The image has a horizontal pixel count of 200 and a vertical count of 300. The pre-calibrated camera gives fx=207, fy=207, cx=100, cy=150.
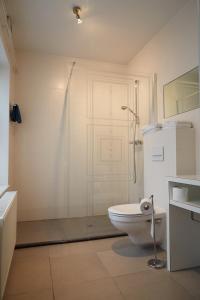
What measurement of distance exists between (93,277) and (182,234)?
34.2 inches

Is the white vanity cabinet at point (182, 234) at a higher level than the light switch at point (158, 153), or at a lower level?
lower

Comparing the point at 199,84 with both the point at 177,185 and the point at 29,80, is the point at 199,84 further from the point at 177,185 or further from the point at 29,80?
the point at 29,80

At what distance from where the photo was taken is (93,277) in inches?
68.2

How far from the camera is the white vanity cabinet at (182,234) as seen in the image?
1840 mm

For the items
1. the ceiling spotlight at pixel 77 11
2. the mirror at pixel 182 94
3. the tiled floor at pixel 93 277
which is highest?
the ceiling spotlight at pixel 77 11

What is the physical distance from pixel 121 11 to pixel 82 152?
1.98 m

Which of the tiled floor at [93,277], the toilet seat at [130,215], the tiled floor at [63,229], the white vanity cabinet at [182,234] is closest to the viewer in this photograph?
the tiled floor at [93,277]

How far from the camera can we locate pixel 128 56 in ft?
11.1

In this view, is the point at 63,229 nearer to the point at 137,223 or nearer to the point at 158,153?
the point at 137,223

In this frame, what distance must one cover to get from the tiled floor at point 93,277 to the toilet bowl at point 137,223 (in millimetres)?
151

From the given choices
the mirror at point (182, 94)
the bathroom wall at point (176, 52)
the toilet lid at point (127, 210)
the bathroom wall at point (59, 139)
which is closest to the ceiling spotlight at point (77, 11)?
the bathroom wall at point (59, 139)

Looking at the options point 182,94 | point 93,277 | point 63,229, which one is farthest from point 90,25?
point 93,277

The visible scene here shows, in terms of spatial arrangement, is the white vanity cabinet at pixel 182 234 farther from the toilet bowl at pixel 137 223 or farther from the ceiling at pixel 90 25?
the ceiling at pixel 90 25

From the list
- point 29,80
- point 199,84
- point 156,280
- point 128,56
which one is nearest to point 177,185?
point 156,280
